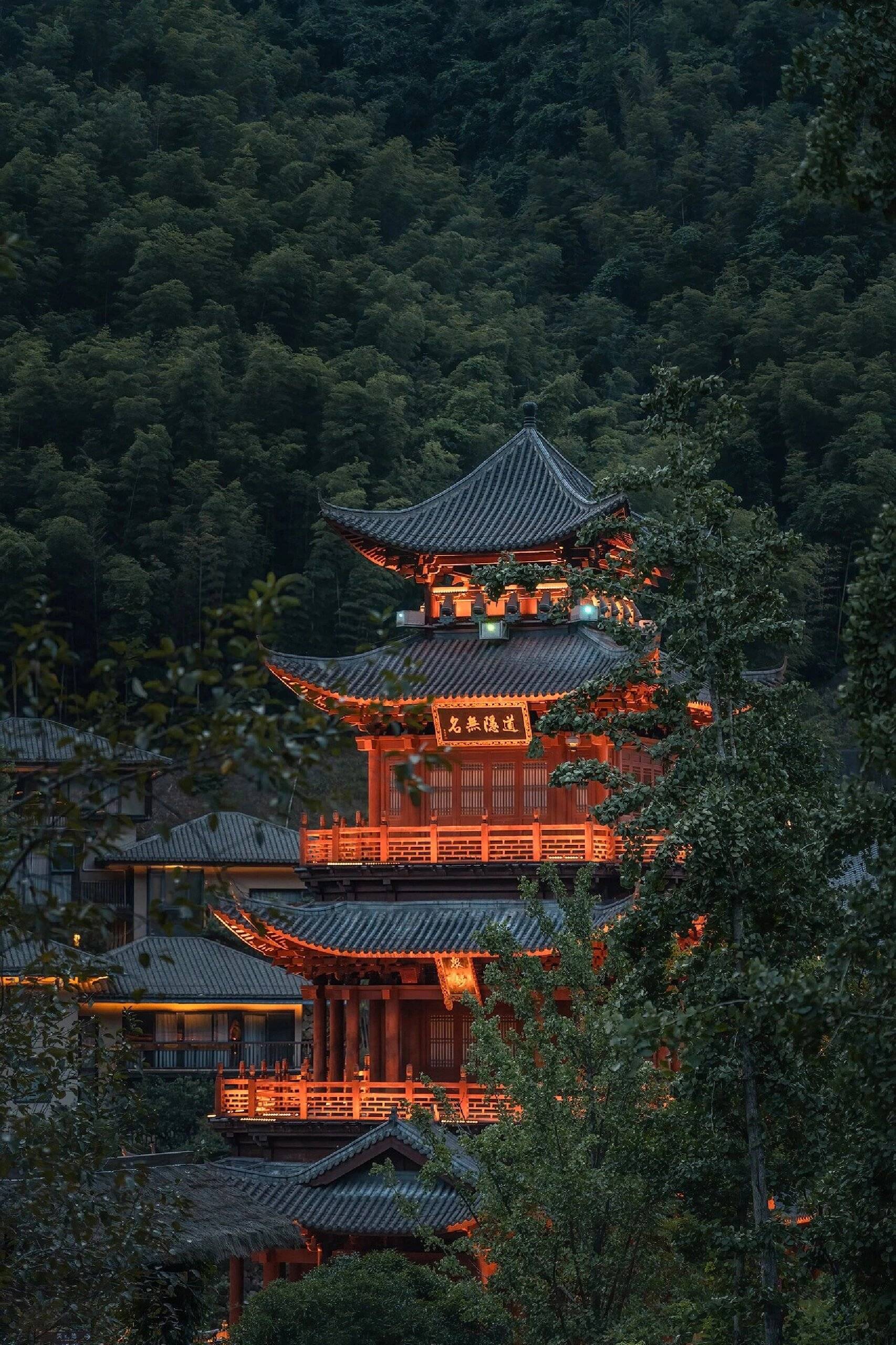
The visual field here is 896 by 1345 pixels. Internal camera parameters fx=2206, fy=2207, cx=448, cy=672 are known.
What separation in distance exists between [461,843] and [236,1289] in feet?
27.1

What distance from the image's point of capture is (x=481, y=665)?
38.9m

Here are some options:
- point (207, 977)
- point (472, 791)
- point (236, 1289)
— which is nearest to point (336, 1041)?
point (236, 1289)

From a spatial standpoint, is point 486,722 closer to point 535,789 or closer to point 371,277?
point 535,789

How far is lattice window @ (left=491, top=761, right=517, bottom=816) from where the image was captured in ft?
126

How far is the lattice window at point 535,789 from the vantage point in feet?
126

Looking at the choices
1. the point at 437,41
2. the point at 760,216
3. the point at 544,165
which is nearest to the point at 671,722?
the point at 760,216

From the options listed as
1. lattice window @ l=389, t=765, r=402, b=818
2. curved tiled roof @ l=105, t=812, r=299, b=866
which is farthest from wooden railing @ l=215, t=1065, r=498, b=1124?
curved tiled roof @ l=105, t=812, r=299, b=866

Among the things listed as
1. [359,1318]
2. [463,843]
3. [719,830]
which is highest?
[463,843]

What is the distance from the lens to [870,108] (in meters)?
14.6

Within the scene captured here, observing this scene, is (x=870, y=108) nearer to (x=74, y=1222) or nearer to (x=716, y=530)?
(x=716, y=530)

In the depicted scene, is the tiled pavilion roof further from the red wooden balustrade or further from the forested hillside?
the forested hillside

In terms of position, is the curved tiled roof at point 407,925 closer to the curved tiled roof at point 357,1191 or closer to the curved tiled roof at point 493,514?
the curved tiled roof at point 357,1191

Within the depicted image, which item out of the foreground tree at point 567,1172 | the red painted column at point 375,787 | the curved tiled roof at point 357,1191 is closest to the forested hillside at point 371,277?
the red painted column at point 375,787

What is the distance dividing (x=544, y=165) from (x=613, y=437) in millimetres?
27892
